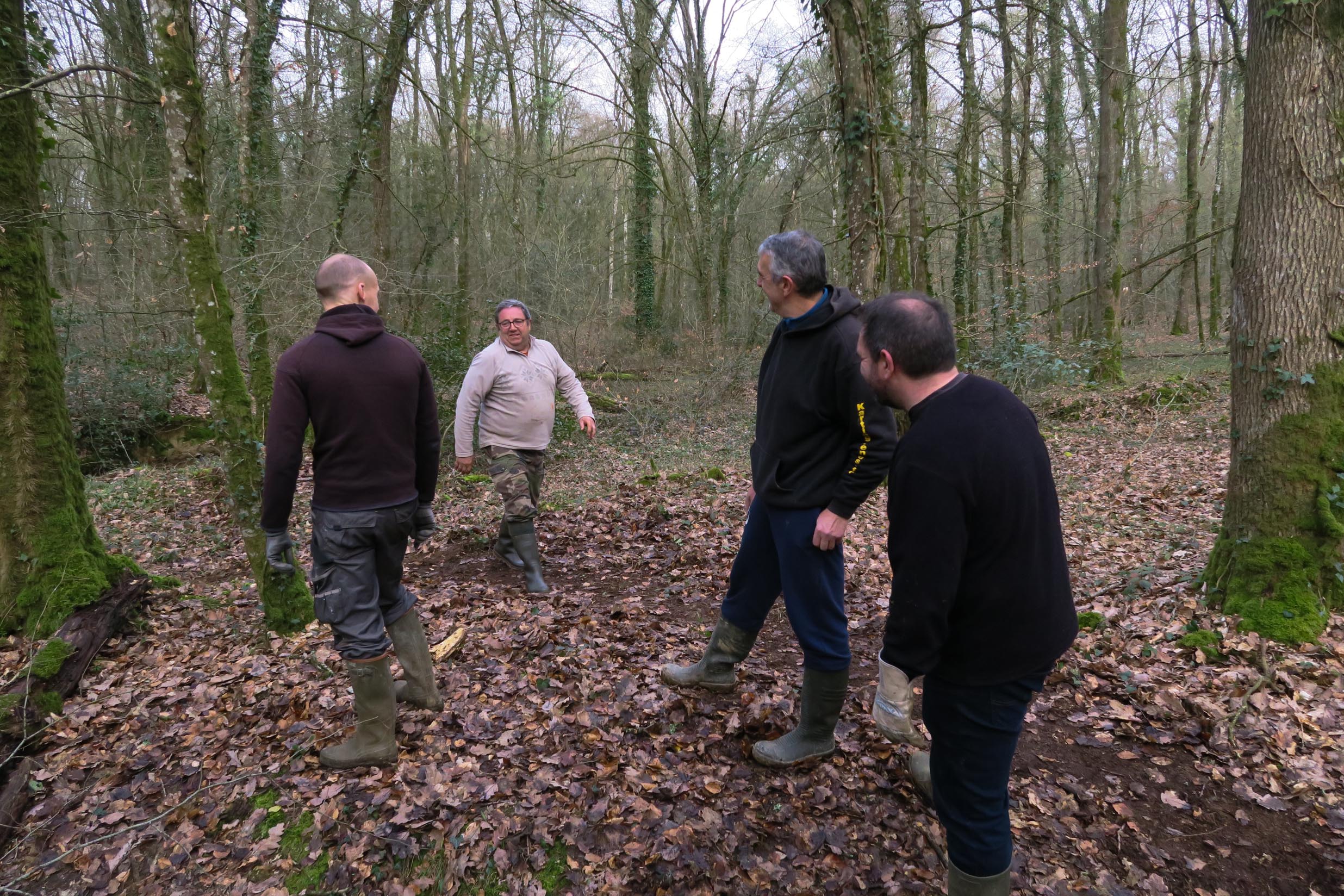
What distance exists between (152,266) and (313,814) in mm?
13126

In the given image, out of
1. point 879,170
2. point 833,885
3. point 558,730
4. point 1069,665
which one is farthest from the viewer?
point 879,170

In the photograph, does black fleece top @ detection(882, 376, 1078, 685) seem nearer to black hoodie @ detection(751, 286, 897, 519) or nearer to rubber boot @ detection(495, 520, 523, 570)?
black hoodie @ detection(751, 286, 897, 519)

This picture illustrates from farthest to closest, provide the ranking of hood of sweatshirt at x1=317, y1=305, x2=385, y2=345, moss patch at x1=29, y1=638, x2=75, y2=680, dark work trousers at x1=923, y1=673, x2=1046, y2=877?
moss patch at x1=29, y1=638, x2=75, y2=680 → hood of sweatshirt at x1=317, y1=305, x2=385, y2=345 → dark work trousers at x1=923, y1=673, x2=1046, y2=877

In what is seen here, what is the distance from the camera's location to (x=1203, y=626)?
14.5 ft

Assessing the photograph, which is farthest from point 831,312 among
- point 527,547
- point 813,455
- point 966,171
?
point 966,171

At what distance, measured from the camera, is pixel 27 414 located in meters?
4.60

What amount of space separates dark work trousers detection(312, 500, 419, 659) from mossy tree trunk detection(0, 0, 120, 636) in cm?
262

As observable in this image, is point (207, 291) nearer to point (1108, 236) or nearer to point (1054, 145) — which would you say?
point (1108, 236)

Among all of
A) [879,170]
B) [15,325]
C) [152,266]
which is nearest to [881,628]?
[879,170]

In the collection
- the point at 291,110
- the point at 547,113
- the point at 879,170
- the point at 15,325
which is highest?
the point at 547,113

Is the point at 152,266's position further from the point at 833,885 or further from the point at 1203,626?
the point at 1203,626

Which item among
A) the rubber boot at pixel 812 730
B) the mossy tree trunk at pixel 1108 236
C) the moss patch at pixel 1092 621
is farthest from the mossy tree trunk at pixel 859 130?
the mossy tree trunk at pixel 1108 236

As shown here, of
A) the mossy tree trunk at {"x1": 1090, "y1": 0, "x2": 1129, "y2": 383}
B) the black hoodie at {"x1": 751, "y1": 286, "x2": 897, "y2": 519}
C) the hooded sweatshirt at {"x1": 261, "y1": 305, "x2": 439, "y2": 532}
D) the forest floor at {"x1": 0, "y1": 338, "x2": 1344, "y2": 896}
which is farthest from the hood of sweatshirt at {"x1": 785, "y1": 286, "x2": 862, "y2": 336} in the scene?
the mossy tree trunk at {"x1": 1090, "y1": 0, "x2": 1129, "y2": 383}

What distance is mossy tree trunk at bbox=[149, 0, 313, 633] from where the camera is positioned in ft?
Answer: 14.0
